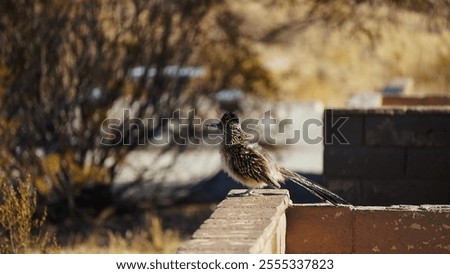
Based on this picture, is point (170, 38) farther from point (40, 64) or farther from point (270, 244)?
point (270, 244)

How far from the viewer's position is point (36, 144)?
1153cm

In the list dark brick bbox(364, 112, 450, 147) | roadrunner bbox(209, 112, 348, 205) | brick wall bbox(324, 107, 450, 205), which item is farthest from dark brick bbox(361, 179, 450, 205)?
roadrunner bbox(209, 112, 348, 205)

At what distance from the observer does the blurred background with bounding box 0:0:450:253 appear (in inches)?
439

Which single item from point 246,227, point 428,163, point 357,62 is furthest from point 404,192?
point 357,62

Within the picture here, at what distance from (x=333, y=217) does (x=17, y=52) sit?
21.3 feet

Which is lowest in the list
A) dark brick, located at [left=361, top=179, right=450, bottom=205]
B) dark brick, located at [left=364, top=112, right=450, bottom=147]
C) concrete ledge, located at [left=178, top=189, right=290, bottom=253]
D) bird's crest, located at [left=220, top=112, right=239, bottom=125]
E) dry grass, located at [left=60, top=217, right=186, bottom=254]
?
dry grass, located at [left=60, top=217, right=186, bottom=254]

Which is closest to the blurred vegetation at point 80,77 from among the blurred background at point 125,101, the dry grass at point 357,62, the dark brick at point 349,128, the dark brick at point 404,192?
the blurred background at point 125,101

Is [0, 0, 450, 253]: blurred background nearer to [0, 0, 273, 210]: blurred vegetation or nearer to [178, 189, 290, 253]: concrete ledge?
[0, 0, 273, 210]: blurred vegetation

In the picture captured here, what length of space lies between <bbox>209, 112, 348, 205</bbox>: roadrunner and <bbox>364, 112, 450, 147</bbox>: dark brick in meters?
2.31

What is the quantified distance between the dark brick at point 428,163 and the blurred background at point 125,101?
1.79m

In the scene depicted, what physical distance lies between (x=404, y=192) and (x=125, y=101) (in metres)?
4.72

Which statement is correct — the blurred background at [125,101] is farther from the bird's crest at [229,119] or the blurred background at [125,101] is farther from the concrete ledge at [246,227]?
the concrete ledge at [246,227]

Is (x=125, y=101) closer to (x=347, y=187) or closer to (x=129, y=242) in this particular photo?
(x=129, y=242)

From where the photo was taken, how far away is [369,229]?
545 cm
